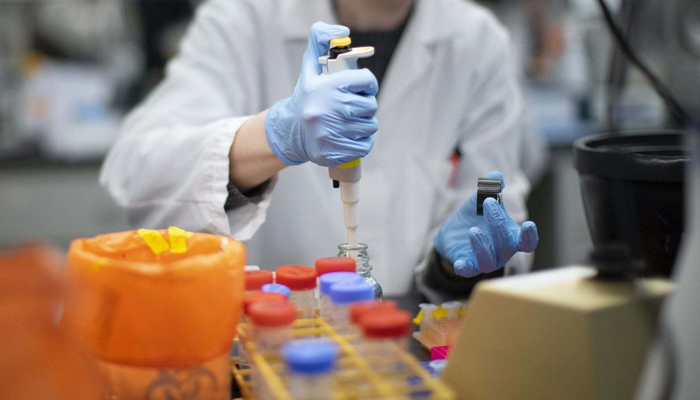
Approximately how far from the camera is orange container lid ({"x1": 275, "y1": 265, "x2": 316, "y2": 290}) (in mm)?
756

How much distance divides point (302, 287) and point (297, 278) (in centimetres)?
1

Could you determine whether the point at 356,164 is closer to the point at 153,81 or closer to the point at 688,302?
the point at 688,302

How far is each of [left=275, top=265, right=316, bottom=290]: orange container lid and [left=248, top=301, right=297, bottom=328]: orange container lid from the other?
0.46 ft

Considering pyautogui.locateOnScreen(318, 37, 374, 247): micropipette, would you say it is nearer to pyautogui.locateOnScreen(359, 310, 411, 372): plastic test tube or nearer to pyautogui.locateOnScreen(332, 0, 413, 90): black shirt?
pyautogui.locateOnScreen(359, 310, 411, 372): plastic test tube

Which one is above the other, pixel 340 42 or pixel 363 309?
pixel 340 42

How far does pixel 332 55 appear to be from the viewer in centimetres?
88

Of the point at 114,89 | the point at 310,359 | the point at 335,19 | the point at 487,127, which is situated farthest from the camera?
the point at 114,89

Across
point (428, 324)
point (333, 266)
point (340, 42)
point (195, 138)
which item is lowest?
point (428, 324)

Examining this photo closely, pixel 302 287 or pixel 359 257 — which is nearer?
pixel 302 287

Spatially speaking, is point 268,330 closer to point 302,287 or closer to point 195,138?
point 302,287

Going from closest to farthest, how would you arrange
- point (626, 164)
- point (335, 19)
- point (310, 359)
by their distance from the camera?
point (310, 359) → point (626, 164) → point (335, 19)

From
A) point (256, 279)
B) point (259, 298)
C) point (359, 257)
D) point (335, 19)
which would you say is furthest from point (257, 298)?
point (335, 19)

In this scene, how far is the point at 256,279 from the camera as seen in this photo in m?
0.77

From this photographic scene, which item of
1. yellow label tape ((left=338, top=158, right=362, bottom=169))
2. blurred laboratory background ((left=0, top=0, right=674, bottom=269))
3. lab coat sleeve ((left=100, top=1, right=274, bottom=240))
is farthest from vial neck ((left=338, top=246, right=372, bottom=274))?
blurred laboratory background ((left=0, top=0, right=674, bottom=269))
